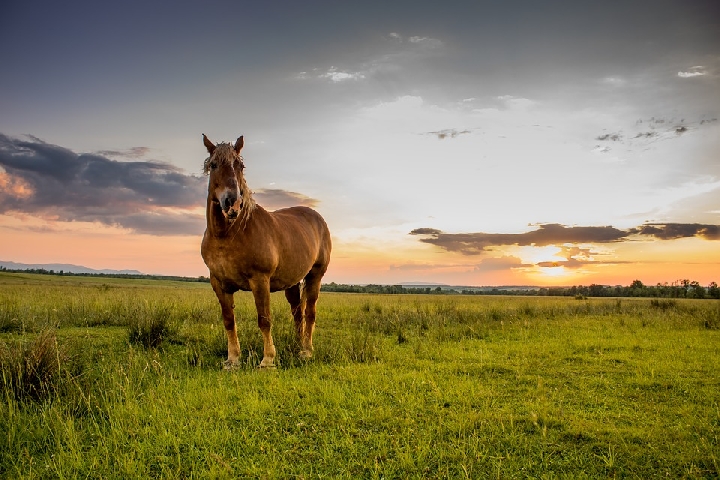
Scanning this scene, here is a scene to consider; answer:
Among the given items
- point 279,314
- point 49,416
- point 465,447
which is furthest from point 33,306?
point 465,447

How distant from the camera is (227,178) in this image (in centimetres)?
591

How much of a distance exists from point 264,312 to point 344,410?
252cm

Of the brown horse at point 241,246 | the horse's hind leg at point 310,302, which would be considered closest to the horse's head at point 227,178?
the brown horse at point 241,246

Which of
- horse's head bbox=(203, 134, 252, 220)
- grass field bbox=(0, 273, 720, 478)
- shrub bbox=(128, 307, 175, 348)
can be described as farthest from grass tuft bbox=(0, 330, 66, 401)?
horse's head bbox=(203, 134, 252, 220)

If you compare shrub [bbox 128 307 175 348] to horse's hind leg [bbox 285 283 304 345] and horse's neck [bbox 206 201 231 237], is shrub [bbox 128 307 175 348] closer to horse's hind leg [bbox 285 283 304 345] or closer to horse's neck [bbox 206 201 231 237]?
horse's hind leg [bbox 285 283 304 345]

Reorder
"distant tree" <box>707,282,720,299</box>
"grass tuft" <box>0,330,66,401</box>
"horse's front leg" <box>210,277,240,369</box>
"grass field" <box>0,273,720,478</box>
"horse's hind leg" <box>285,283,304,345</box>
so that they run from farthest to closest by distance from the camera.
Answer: "distant tree" <box>707,282,720,299</box>, "horse's hind leg" <box>285,283,304,345</box>, "horse's front leg" <box>210,277,240,369</box>, "grass tuft" <box>0,330,66,401</box>, "grass field" <box>0,273,720,478</box>

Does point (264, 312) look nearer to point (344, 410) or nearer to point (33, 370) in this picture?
point (344, 410)

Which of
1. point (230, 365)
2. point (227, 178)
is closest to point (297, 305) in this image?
point (230, 365)

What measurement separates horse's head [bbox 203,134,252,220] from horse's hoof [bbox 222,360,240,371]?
232cm

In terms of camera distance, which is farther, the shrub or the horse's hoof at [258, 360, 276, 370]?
the shrub

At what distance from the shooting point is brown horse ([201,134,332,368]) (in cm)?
606

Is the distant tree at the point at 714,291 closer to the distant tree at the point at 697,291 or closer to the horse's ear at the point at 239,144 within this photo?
the distant tree at the point at 697,291

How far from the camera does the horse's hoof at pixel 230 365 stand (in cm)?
645

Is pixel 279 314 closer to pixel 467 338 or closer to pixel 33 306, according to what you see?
pixel 467 338
